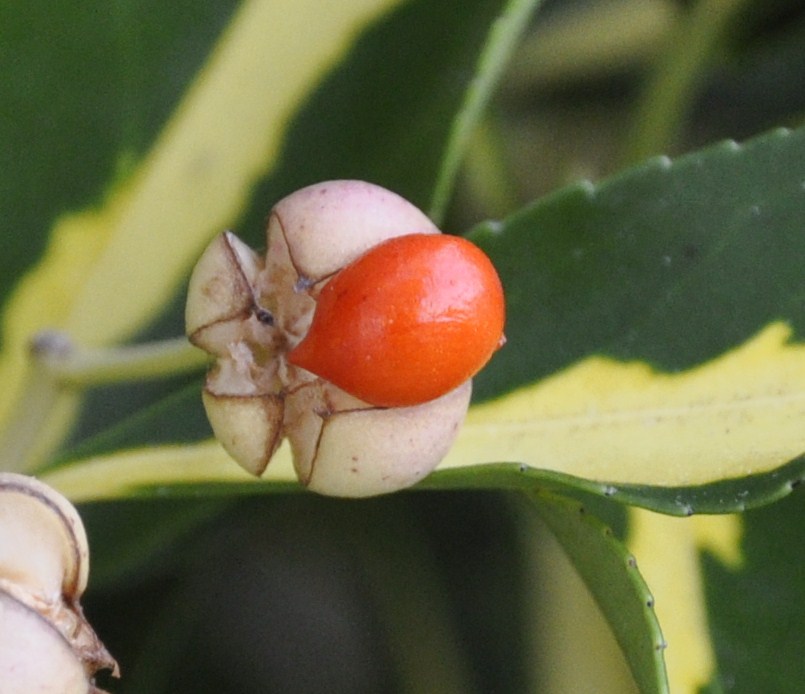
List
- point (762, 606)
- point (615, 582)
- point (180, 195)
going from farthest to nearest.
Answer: point (180, 195), point (762, 606), point (615, 582)

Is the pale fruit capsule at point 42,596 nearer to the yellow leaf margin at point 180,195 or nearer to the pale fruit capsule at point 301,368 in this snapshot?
the pale fruit capsule at point 301,368

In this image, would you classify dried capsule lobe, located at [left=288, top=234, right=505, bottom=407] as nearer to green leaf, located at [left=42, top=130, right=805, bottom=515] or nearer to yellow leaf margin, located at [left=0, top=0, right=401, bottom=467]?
green leaf, located at [left=42, top=130, right=805, bottom=515]

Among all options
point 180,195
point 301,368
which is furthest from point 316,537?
point 301,368

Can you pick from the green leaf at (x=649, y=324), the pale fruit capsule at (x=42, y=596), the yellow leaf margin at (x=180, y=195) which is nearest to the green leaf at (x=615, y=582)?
the green leaf at (x=649, y=324)

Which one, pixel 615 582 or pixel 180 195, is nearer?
pixel 615 582

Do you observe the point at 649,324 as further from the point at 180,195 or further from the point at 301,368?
the point at 180,195

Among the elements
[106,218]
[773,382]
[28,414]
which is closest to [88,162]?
[106,218]

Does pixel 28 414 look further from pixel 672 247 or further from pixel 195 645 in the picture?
pixel 672 247

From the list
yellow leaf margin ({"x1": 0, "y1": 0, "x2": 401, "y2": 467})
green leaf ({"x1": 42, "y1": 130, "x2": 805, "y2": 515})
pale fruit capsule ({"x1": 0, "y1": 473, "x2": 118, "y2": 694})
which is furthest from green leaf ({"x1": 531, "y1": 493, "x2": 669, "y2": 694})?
yellow leaf margin ({"x1": 0, "y1": 0, "x2": 401, "y2": 467})
